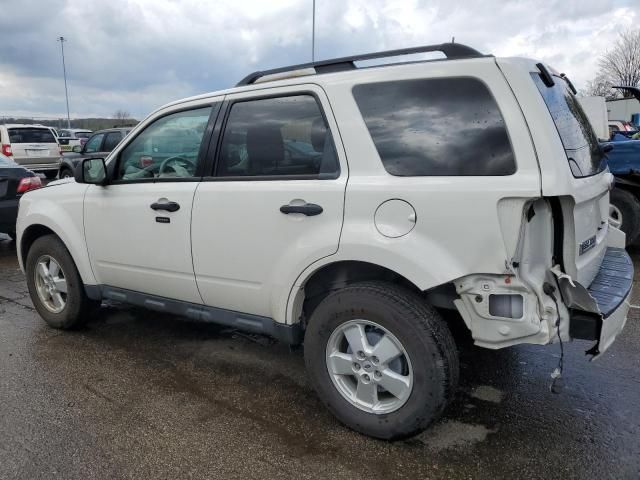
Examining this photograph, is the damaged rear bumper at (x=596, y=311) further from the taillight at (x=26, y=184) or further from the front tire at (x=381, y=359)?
the taillight at (x=26, y=184)

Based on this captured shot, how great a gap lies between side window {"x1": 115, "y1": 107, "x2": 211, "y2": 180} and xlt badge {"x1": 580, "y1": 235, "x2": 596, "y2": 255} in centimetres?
234

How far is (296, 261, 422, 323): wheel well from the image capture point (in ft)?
9.21

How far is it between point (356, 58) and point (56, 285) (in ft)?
10.3

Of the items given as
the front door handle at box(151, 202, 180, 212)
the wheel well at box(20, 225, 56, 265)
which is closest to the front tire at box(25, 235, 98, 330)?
the wheel well at box(20, 225, 56, 265)

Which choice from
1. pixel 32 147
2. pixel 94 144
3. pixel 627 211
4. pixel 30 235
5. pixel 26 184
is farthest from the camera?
pixel 32 147

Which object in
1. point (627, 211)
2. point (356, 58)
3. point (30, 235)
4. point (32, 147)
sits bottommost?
point (627, 211)

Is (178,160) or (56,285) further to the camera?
(56,285)

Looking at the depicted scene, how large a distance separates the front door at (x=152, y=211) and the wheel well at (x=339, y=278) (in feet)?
2.71

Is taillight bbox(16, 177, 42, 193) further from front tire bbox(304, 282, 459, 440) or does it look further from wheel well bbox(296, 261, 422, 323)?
front tire bbox(304, 282, 459, 440)

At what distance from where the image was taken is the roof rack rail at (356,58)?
2.66 meters

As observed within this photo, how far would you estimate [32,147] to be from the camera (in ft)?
54.0

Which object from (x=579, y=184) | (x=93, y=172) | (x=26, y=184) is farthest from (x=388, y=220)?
(x=26, y=184)

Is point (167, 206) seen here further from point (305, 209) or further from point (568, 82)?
point (568, 82)

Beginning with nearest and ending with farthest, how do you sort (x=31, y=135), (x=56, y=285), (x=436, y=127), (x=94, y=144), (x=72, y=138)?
(x=436, y=127), (x=56, y=285), (x=94, y=144), (x=31, y=135), (x=72, y=138)
